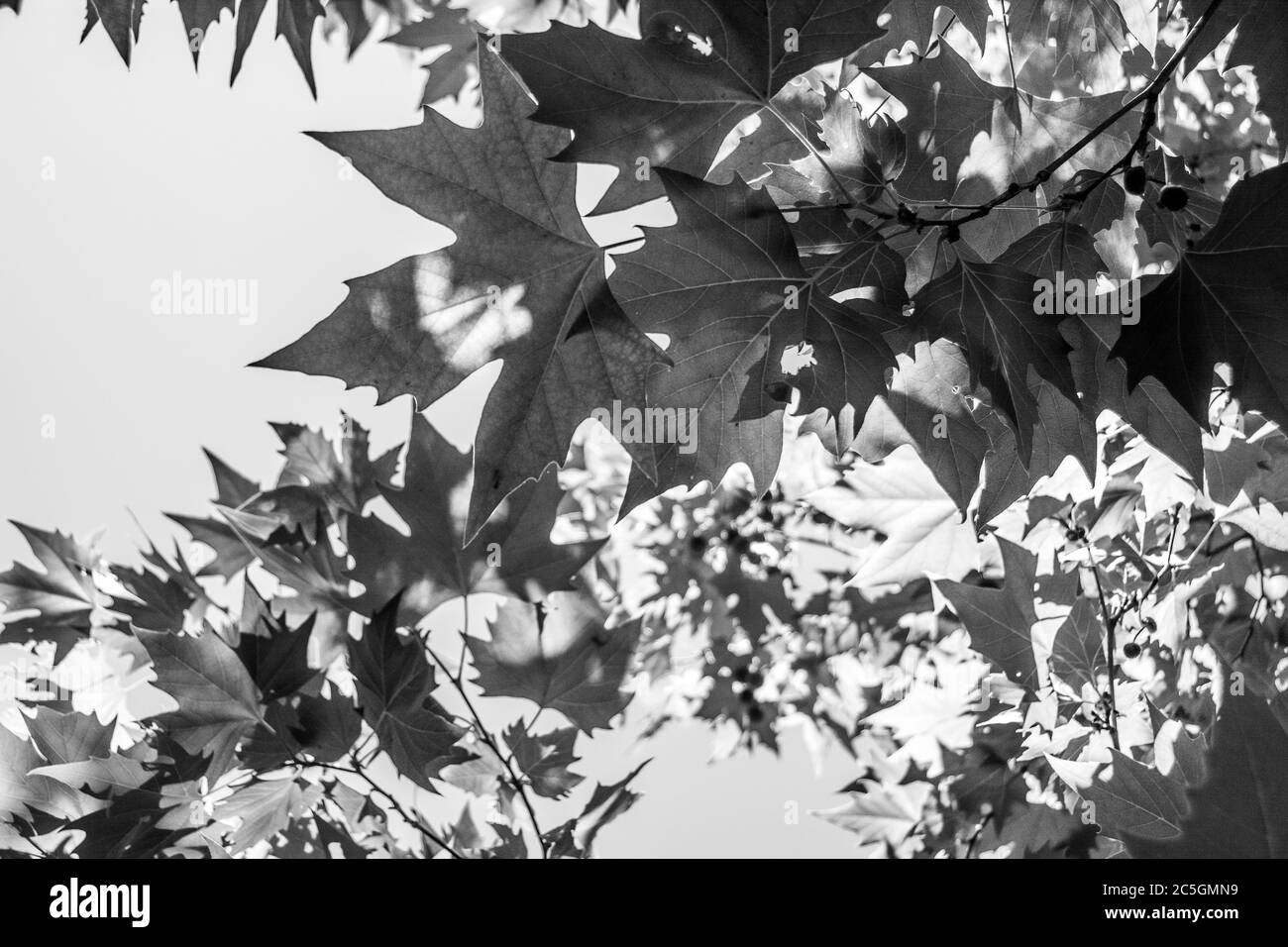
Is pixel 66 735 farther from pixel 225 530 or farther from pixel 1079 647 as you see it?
pixel 1079 647

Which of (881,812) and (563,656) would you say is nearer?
(563,656)

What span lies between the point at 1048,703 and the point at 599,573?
5.71ft

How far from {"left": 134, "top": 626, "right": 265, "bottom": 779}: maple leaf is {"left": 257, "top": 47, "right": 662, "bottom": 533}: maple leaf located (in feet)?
2.82

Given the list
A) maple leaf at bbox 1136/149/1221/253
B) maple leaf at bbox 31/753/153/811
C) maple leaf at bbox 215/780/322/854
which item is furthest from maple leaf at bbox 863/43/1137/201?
maple leaf at bbox 31/753/153/811

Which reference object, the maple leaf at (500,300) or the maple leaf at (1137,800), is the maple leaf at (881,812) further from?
the maple leaf at (500,300)

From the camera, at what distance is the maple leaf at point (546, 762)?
217cm

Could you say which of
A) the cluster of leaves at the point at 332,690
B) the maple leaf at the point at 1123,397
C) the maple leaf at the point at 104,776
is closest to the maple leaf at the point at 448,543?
the cluster of leaves at the point at 332,690

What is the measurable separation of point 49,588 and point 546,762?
5.35 feet

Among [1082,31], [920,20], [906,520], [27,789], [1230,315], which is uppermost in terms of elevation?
[1082,31]

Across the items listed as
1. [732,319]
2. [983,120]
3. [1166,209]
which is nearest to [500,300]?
[732,319]

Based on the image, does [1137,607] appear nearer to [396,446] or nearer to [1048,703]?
[1048,703]

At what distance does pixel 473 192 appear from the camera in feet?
4.31

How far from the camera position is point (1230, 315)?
1331 mm
